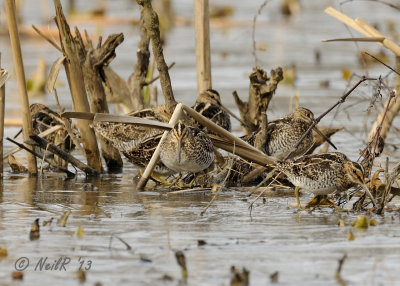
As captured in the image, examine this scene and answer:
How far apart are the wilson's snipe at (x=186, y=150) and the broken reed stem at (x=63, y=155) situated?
988 mm

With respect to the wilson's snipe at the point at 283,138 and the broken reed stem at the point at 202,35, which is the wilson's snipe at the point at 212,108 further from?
the wilson's snipe at the point at 283,138

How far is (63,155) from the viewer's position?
8016 millimetres

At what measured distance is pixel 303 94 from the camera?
1299cm

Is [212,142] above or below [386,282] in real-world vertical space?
above

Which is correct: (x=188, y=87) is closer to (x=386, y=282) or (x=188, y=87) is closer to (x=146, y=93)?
(x=146, y=93)

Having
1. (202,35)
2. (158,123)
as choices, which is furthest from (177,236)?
(202,35)

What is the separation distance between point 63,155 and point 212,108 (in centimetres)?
157

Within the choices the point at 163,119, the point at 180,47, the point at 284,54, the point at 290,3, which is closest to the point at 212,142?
the point at 163,119

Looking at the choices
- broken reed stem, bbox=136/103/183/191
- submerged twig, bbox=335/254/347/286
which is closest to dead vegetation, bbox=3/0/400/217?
broken reed stem, bbox=136/103/183/191

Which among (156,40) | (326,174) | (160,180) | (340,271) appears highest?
(156,40)

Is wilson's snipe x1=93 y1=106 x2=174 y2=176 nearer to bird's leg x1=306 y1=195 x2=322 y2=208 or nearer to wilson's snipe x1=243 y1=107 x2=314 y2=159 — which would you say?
wilson's snipe x1=243 y1=107 x2=314 y2=159

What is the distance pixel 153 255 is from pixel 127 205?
1.66 m

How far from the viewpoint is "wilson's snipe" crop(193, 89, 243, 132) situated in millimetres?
8570

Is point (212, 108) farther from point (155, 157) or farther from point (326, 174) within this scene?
point (326, 174)
